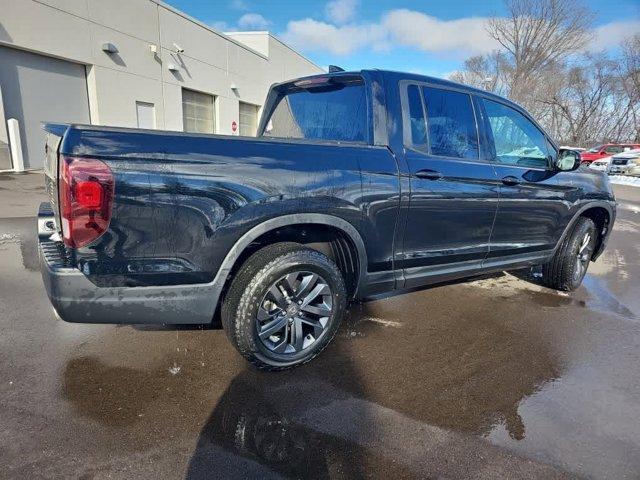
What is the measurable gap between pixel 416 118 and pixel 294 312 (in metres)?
1.66

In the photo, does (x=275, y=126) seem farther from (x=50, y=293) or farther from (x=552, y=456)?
(x=552, y=456)

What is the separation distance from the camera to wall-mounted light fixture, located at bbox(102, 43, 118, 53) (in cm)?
1355

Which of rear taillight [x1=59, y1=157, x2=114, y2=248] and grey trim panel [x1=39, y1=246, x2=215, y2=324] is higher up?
rear taillight [x1=59, y1=157, x2=114, y2=248]

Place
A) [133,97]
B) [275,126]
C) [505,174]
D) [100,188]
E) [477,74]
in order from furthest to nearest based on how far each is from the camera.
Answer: [477,74] → [133,97] → [275,126] → [505,174] → [100,188]

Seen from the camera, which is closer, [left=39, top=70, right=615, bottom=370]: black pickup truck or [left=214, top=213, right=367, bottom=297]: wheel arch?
[left=39, top=70, right=615, bottom=370]: black pickup truck

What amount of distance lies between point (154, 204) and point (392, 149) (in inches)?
63.4

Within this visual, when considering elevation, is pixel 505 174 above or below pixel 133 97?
below

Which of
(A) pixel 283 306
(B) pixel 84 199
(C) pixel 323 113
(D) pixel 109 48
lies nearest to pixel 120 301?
(B) pixel 84 199

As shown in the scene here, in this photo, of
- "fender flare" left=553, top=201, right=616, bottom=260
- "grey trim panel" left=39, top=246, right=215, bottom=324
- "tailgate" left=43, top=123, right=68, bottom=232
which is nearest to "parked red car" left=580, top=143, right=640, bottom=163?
"fender flare" left=553, top=201, right=616, bottom=260

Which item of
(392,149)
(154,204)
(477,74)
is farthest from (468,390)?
(477,74)

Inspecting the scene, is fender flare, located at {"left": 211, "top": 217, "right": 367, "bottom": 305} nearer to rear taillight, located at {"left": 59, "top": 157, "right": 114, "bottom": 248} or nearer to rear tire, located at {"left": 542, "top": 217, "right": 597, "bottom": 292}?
rear taillight, located at {"left": 59, "top": 157, "right": 114, "bottom": 248}

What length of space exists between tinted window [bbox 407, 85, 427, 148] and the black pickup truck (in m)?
0.01

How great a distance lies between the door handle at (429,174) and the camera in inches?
116

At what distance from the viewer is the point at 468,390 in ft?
8.85
